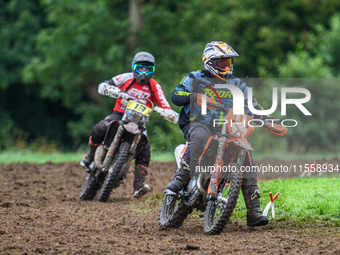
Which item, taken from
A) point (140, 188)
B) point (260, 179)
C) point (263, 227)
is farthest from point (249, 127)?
point (260, 179)

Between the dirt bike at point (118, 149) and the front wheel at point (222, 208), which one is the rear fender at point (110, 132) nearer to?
the dirt bike at point (118, 149)

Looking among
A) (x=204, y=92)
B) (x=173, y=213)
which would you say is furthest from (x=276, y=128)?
(x=173, y=213)

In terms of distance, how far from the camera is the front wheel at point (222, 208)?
7207 mm

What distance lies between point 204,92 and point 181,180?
108cm

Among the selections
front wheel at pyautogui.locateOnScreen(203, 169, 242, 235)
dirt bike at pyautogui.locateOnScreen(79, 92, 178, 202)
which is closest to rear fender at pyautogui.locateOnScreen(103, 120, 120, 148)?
dirt bike at pyautogui.locateOnScreen(79, 92, 178, 202)

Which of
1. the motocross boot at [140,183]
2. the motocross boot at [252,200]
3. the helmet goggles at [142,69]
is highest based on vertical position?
the helmet goggles at [142,69]

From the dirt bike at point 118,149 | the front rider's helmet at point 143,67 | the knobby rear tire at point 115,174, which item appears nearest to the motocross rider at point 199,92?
the dirt bike at point 118,149

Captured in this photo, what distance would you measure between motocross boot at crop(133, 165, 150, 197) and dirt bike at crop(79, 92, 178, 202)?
18.0 inches

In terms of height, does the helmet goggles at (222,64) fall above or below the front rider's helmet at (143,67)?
below

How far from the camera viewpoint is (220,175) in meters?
7.52

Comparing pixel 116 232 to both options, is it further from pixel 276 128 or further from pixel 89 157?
pixel 89 157

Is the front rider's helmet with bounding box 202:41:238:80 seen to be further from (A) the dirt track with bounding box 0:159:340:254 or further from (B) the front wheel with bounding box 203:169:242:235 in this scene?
(A) the dirt track with bounding box 0:159:340:254

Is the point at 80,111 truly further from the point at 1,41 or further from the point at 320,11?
the point at 320,11

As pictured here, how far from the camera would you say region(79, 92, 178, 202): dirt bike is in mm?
10617
